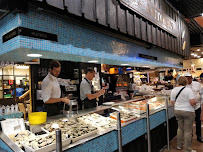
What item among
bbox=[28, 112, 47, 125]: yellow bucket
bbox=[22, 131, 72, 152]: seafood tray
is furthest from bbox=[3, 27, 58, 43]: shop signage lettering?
bbox=[22, 131, 72, 152]: seafood tray

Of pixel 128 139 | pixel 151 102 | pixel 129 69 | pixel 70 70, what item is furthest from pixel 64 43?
pixel 129 69

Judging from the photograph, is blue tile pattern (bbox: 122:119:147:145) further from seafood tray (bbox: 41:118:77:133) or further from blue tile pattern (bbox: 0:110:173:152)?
seafood tray (bbox: 41:118:77:133)

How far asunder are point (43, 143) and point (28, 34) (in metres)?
1.24

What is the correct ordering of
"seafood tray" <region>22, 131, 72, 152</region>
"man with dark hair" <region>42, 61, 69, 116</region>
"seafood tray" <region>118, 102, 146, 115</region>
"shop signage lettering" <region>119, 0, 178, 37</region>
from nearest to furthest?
"seafood tray" <region>22, 131, 72, 152</region>
"man with dark hair" <region>42, 61, 69, 116</region>
"seafood tray" <region>118, 102, 146, 115</region>
"shop signage lettering" <region>119, 0, 178, 37</region>

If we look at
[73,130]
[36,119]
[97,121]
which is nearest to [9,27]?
[36,119]

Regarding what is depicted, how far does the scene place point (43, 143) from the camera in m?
1.69

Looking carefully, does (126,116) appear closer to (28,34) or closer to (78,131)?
(78,131)

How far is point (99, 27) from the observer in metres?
2.65

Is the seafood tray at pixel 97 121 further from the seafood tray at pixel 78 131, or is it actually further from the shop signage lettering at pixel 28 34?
the shop signage lettering at pixel 28 34

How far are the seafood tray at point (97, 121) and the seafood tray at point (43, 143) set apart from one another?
747mm

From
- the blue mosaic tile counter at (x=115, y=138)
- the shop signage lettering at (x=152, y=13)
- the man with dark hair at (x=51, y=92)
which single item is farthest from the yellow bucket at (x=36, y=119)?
the shop signage lettering at (x=152, y=13)

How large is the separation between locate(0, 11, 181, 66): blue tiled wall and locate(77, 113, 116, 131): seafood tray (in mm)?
1112

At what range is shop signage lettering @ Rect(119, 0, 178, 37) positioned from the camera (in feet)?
11.0

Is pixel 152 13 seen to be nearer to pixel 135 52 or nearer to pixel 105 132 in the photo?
pixel 135 52
